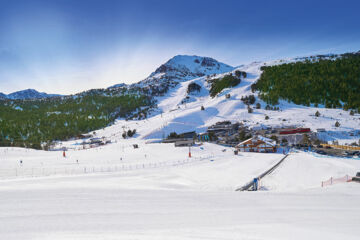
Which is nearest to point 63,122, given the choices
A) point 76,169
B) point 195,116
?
point 195,116

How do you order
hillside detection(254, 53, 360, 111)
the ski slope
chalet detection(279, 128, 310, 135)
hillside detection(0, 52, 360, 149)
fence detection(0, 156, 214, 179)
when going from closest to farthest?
1. fence detection(0, 156, 214, 179)
2. chalet detection(279, 128, 310, 135)
3. the ski slope
4. hillside detection(0, 52, 360, 149)
5. hillside detection(254, 53, 360, 111)

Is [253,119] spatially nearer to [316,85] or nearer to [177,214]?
[316,85]

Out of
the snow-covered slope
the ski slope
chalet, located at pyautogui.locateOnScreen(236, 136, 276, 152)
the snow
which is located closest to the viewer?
the snow

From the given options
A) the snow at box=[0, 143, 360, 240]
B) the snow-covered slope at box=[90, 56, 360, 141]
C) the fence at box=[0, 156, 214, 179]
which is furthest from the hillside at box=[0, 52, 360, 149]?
the snow at box=[0, 143, 360, 240]

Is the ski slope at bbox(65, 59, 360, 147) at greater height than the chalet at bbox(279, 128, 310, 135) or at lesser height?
greater

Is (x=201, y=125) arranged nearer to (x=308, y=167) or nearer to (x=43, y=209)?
(x=308, y=167)

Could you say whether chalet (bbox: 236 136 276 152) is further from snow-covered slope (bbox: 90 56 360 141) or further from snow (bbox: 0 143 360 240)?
snow (bbox: 0 143 360 240)

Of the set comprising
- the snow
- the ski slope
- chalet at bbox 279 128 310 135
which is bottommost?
the snow

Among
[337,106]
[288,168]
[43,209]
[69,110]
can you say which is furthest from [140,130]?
[69,110]

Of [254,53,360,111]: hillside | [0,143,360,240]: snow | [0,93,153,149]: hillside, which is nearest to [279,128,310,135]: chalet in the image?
[254,53,360,111]: hillside

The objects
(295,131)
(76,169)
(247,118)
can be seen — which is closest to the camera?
(76,169)

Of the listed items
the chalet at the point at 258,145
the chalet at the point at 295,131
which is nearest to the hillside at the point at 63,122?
the chalet at the point at 258,145

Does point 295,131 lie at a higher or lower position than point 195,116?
lower

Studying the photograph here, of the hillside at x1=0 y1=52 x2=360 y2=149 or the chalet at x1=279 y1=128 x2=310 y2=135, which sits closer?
the chalet at x1=279 y1=128 x2=310 y2=135
